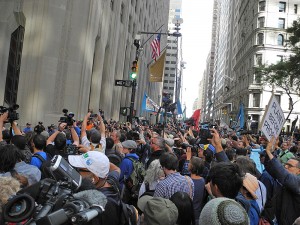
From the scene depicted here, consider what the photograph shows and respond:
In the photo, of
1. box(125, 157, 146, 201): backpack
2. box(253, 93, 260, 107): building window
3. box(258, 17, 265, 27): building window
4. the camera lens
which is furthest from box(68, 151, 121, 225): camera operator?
box(258, 17, 265, 27): building window

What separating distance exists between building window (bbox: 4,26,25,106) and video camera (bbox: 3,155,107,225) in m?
19.8

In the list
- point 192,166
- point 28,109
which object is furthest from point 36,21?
point 192,166

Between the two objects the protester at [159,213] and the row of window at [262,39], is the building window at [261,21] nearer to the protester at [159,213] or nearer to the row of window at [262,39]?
the row of window at [262,39]

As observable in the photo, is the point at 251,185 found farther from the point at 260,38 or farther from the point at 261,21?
the point at 261,21

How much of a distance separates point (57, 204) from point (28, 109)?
17490 mm

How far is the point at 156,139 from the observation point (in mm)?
6883

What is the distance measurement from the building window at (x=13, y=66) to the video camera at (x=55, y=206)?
65.1ft

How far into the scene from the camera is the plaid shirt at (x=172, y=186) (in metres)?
4.32

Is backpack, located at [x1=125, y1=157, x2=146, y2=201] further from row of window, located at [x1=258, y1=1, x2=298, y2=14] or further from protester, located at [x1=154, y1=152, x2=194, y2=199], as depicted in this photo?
row of window, located at [x1=258, y1=1, x2=298, y2=14]

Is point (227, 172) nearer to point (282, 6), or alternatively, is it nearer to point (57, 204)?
point (57, 204)

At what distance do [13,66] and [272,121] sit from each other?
18908 mm

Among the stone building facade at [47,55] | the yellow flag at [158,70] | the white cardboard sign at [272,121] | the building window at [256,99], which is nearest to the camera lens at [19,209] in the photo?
the white cardboard sign at [272,121]

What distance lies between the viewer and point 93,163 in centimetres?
323

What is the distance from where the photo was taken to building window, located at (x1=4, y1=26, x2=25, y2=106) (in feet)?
67.1
